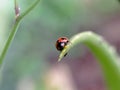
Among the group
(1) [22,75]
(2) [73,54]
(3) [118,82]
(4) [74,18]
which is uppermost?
(4) [74,18]

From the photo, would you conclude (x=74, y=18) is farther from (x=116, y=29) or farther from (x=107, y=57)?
(x=107, y=57)

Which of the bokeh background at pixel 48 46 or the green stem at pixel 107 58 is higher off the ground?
the bokeh background at pixel 48 46

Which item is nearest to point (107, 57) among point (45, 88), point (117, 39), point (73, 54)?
point (45, 88)

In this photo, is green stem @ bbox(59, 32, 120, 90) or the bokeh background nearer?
green stem @ bbox(59, 32, 120, 90)

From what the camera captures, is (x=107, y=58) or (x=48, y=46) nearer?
(x=107, y=58)

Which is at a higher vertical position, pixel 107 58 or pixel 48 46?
pixel 48 46

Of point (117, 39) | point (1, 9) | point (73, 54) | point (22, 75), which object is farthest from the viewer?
point (117, 39)

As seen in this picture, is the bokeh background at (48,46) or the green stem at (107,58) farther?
the bokeh background at (48,46)

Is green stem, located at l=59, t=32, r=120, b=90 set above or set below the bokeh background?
below
